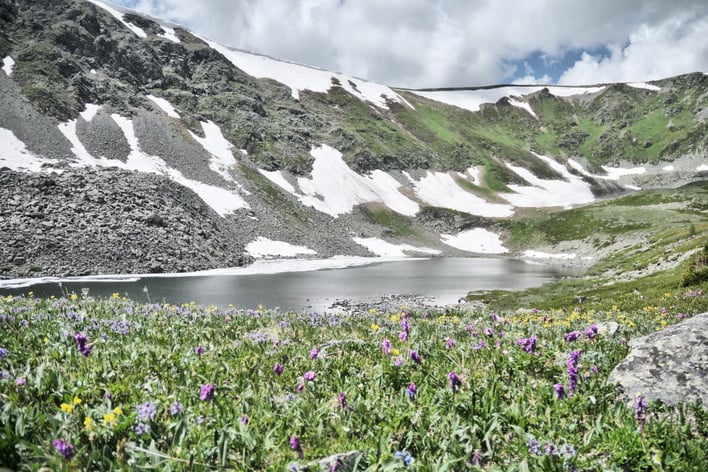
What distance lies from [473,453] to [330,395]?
2.00 m

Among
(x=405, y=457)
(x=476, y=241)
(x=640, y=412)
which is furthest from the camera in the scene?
(x=476, y=241)

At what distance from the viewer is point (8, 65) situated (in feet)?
389

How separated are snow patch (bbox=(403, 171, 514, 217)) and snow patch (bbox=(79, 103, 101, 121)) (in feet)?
398

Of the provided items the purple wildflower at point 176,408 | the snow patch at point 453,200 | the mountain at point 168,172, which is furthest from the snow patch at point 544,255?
the purple wildflower at point 176,408

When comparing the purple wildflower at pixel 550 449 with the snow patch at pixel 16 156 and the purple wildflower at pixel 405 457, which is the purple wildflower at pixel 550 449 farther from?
the snow patch at pixel 16 156

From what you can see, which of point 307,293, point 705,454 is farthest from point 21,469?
point 307,293

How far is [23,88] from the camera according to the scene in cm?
11244

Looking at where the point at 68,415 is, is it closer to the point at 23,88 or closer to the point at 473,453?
the point at 473,453

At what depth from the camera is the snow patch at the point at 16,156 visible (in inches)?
3278

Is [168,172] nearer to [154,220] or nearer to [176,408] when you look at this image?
[154,220]

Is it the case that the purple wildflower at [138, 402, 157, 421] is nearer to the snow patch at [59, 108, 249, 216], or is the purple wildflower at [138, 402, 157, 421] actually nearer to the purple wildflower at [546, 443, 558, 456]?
the purple wildflower at [546, 443, 558, 456]

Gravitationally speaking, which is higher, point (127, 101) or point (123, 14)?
point (123, 14)

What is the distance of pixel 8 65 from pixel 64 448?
518 ft

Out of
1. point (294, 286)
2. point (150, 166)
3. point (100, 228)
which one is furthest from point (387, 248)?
point (100, 228)
